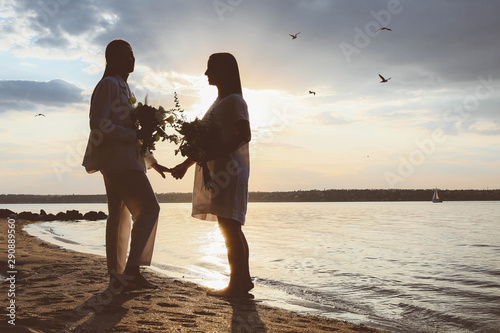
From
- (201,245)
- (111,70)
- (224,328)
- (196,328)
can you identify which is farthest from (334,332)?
(201,245)

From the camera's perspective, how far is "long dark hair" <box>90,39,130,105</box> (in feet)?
13.9

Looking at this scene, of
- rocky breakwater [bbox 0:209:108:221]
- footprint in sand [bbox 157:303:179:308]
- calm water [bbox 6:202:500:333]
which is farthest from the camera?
rocky breakwater [bbox 0:209:108:221]

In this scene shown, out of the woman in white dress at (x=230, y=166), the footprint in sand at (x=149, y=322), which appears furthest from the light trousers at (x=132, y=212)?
the footprint in sand at (x=149, y=322)

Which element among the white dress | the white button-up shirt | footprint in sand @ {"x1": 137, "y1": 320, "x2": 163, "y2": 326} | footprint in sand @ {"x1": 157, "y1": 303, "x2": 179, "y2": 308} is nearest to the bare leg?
the white dress

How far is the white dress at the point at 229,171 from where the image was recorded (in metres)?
4.20

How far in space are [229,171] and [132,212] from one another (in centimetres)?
104

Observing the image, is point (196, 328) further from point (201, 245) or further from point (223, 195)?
point (201, 245)

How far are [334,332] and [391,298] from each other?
270cm

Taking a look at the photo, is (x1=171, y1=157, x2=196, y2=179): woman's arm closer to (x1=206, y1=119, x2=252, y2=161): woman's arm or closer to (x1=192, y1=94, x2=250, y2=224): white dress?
(x1=192, y1=94, x2=250, y2=224): white dress

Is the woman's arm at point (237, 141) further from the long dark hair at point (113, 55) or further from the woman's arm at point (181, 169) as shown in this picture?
the long dark hair at point (113, 55)

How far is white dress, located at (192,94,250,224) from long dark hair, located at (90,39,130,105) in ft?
3.46

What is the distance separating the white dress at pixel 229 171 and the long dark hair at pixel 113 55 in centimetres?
105

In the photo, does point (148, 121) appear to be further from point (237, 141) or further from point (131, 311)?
point (131, 311)

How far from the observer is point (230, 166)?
4.25 meters
